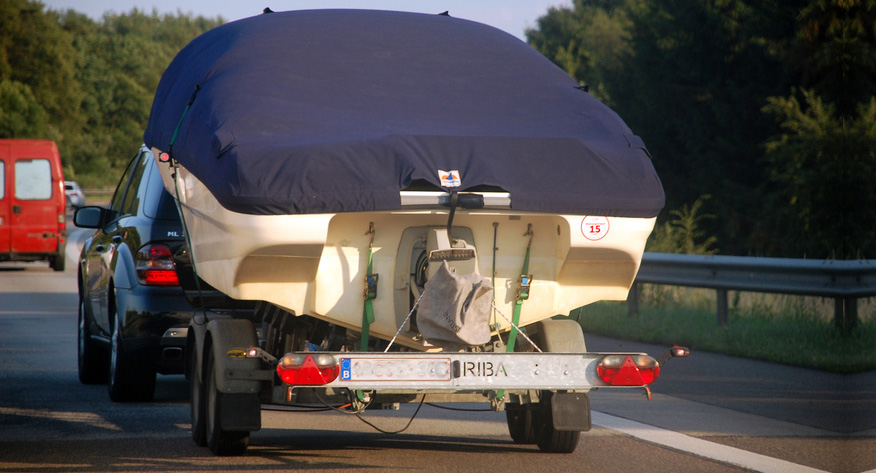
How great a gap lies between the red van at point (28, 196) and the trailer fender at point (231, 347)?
18.9 m

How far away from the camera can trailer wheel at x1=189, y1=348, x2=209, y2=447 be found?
725 centimetres

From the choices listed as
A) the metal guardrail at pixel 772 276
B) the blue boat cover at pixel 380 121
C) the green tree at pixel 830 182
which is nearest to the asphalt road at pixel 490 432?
the metal guardrail at pixel 772 276

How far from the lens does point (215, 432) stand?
6.96 m

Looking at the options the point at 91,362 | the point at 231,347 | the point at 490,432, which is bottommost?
the point at 490,432

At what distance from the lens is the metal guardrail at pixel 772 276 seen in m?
11.3

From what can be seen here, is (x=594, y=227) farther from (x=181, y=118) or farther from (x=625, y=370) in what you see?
(x=181, y=118)

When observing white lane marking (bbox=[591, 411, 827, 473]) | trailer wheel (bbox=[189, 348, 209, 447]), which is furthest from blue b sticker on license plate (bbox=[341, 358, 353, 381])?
white lane marking (bbox=[591, 411, 827, 473])

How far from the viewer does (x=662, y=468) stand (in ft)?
22.2

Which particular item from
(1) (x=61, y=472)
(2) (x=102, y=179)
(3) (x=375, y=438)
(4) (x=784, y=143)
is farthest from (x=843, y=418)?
(2) (x=102, y=179)

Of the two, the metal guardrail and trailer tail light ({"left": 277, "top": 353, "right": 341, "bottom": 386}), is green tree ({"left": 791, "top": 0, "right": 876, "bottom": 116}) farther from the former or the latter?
trailer tail light ({"left": 277, "top": 353, "right": 341, "bottom": 386})

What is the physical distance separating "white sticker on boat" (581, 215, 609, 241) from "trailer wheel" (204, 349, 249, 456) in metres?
2.23

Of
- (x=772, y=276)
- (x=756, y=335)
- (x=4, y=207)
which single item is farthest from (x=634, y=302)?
(x=4, y=207)

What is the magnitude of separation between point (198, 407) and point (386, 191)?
210cm

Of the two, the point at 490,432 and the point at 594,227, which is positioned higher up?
the point at 594,227
